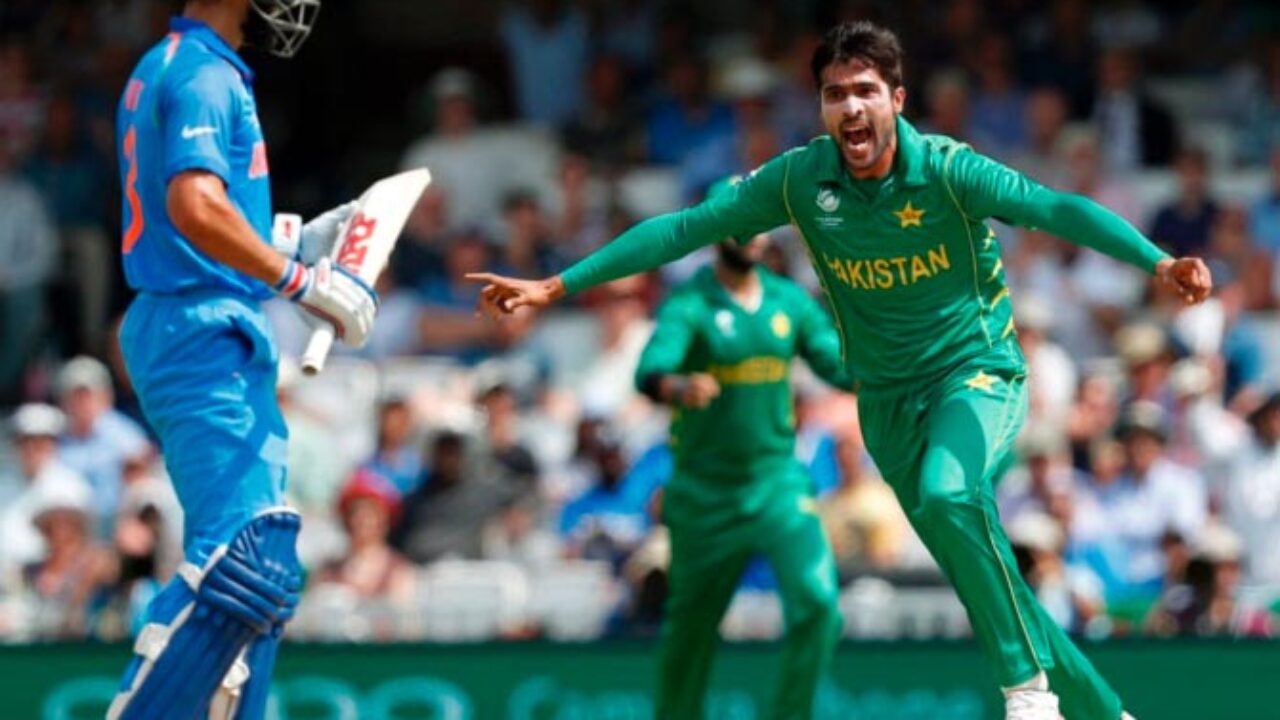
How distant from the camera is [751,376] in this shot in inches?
392

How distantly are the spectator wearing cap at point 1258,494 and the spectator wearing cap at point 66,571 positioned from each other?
5.51 m

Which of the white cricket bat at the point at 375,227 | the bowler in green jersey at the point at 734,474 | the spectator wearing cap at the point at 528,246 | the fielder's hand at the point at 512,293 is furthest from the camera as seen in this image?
the spectator wearing cap at the point at 528,246

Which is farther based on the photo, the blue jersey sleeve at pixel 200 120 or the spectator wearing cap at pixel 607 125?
the spectator wearing cap at pixel 607 125

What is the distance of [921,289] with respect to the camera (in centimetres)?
759

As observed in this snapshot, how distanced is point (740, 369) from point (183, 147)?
364 centimetres

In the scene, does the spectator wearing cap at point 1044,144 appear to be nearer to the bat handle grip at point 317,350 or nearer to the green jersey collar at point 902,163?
the green jersey collar at point 902,163

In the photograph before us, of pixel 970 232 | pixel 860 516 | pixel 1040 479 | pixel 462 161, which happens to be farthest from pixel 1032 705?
pixel 462 161

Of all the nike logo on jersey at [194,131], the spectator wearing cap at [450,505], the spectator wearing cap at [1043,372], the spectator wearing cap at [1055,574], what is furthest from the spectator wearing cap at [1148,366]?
the nike logo on jersey at [194,131]

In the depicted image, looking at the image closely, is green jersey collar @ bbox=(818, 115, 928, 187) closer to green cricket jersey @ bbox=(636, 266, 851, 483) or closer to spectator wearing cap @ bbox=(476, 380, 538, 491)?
green cricket jersey @ bbox=(636, 266, 851, 483)

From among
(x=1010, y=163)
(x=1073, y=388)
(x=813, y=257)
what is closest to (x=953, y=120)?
(x=1010, y=163)

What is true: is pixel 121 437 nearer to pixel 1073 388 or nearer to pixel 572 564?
pixel 572 564

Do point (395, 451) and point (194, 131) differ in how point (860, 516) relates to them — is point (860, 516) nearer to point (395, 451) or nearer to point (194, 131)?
point (395, 451)

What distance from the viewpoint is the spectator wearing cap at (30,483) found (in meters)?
13.3

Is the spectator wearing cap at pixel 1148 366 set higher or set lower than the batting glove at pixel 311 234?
lower
